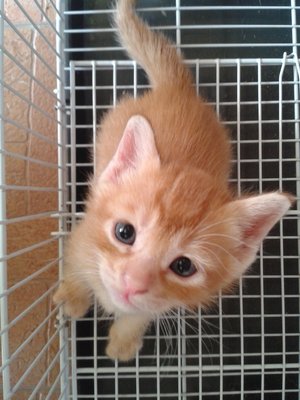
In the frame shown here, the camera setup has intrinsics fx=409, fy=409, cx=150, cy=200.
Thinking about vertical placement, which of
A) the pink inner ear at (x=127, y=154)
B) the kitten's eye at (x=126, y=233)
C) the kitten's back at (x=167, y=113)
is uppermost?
the kitten's back at (x=167, y=113)

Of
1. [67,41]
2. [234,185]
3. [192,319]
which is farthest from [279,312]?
[67,41]

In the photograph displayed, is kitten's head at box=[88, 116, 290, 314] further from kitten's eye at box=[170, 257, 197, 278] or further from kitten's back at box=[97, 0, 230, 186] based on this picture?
kitten's back at box=[97, 0, 230, 186]

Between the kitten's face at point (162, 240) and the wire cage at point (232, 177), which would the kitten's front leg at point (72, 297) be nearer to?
the wire cage at point (232, 177)

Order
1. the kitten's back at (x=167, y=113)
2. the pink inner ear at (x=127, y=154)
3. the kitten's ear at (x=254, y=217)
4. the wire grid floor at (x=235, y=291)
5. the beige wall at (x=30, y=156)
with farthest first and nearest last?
the beige wall at (x=30, y=156) < the wire grid floor at (x=235, y=291) < the kitten's back at (x=167, y=113) < the pink inner ear at (x=127, y=154) < the kitten's ear at (x=254, y=217)

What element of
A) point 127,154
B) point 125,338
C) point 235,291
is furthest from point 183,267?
point 235,291

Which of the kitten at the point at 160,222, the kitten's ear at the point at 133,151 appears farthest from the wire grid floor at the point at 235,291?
the kitten's ear at the point at 133,151

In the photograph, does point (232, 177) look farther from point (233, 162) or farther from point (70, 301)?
point (70, 301)

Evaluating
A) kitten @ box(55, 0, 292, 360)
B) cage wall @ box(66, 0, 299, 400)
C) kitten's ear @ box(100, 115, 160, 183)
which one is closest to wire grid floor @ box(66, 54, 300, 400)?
Answer: cage wall @ box(66, 0, 299, 400)
